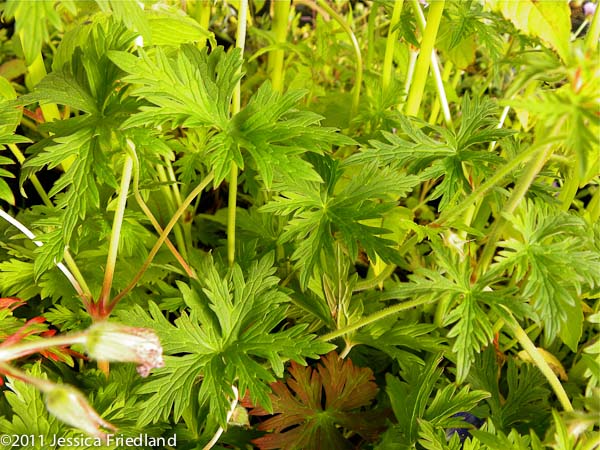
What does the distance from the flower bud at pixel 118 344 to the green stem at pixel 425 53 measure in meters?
0.66

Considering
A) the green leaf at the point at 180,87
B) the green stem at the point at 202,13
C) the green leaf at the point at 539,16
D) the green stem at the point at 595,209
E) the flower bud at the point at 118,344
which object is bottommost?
the green stem at the point at 595,209

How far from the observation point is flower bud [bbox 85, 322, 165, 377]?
555 mm

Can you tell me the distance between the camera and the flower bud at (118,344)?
1.82 feet

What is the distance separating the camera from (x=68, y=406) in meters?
0.52

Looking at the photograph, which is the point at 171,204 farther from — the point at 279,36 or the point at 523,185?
the point at 523,185

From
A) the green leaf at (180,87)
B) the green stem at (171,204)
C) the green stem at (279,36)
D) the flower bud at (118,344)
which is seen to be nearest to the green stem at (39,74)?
the green stem at (171,204)

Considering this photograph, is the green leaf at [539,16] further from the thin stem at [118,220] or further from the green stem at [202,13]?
the green stem at [202,13]

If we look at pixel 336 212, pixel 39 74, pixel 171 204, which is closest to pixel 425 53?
pixel 336 212

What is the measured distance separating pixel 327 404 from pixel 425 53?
593mm

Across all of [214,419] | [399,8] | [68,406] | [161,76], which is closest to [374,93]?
[399,8]

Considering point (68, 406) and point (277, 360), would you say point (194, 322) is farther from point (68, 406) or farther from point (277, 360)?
point (68, 406)

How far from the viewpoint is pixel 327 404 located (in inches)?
36.7

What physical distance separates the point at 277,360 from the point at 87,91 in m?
0.45

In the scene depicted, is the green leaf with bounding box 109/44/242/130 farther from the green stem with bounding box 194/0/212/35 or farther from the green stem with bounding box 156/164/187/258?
the green stem with bounding box 194/0/212/35
